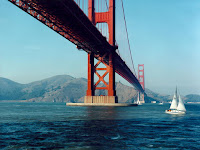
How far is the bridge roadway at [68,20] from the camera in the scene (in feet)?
99.5

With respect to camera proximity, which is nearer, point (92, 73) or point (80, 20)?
point (80, 20)

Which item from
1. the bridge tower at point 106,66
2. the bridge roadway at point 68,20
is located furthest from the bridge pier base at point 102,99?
the bridge roadway at point 68,20

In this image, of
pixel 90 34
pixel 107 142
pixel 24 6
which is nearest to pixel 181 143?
pixel 107 142

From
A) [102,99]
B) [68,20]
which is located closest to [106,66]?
[102,99]

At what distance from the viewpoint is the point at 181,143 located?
43.7 ft

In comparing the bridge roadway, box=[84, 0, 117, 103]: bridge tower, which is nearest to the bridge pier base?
box=[84, 0, 117, 103]: bridge tower

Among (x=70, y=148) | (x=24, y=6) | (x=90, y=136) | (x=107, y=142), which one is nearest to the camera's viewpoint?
(x=70, y=148)

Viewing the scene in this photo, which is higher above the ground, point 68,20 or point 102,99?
point 68,20

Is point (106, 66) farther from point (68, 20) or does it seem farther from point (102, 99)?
point (68, 20)

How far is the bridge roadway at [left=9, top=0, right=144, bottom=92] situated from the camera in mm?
30312

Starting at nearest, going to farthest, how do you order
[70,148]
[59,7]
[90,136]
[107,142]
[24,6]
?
[70,148] < [107,142] < [90,136] < [24,6] < [59,7]

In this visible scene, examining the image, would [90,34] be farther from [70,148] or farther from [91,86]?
[70,148]

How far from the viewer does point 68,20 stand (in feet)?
118

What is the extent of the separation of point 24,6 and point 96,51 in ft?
91.2
